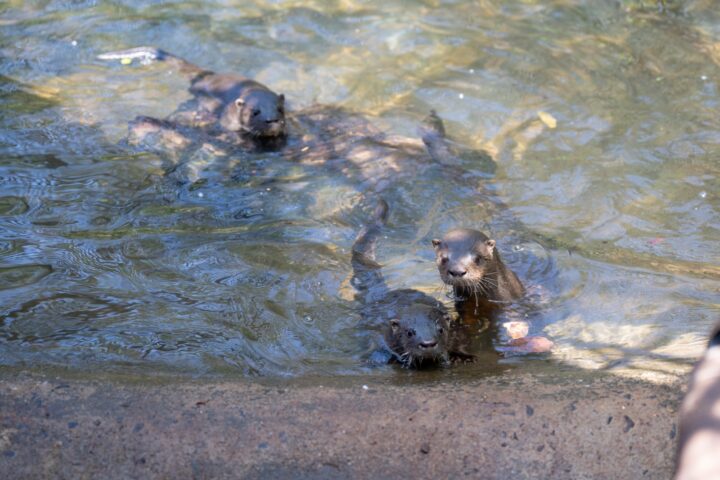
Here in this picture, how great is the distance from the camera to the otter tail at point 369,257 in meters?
4.80

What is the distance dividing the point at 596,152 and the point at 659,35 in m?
2.00

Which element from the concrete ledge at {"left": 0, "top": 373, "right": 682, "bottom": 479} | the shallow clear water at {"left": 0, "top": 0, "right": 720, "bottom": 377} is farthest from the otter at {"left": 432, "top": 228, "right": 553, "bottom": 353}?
the concrete ledge at {"left": 0, "top": 373, "right": 682, "bottom": 479}

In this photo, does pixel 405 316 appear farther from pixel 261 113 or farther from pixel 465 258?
pixel 261 113

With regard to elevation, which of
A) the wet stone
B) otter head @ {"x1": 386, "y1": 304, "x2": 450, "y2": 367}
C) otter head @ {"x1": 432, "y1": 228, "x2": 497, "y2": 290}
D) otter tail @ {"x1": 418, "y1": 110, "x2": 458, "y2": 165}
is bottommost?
otter tail @ {"x1": 418, "y1": 110, "x2": 458, "y2": 165}

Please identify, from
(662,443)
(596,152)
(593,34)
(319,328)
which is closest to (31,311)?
(319,328)

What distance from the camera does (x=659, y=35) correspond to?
755cm

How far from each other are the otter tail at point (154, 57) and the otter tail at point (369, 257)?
103 inches

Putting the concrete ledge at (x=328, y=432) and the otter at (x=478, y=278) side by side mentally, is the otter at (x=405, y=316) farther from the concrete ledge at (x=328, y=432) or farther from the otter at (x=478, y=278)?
the concrete ledge at (x=328, y=432)

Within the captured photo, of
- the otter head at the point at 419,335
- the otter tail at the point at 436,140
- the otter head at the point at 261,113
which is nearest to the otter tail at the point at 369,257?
the otter head at the point at 419,335

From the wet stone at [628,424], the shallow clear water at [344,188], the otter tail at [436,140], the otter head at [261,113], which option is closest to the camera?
the wet stone at [628,424]

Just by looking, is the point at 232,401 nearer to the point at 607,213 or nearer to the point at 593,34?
the point at 607,213

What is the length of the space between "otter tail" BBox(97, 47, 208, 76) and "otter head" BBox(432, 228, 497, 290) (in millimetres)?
3600

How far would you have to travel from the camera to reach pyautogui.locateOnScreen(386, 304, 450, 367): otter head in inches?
156

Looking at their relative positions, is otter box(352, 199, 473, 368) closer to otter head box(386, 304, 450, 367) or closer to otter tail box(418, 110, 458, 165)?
otter head box(386, 304, 450, 367)
